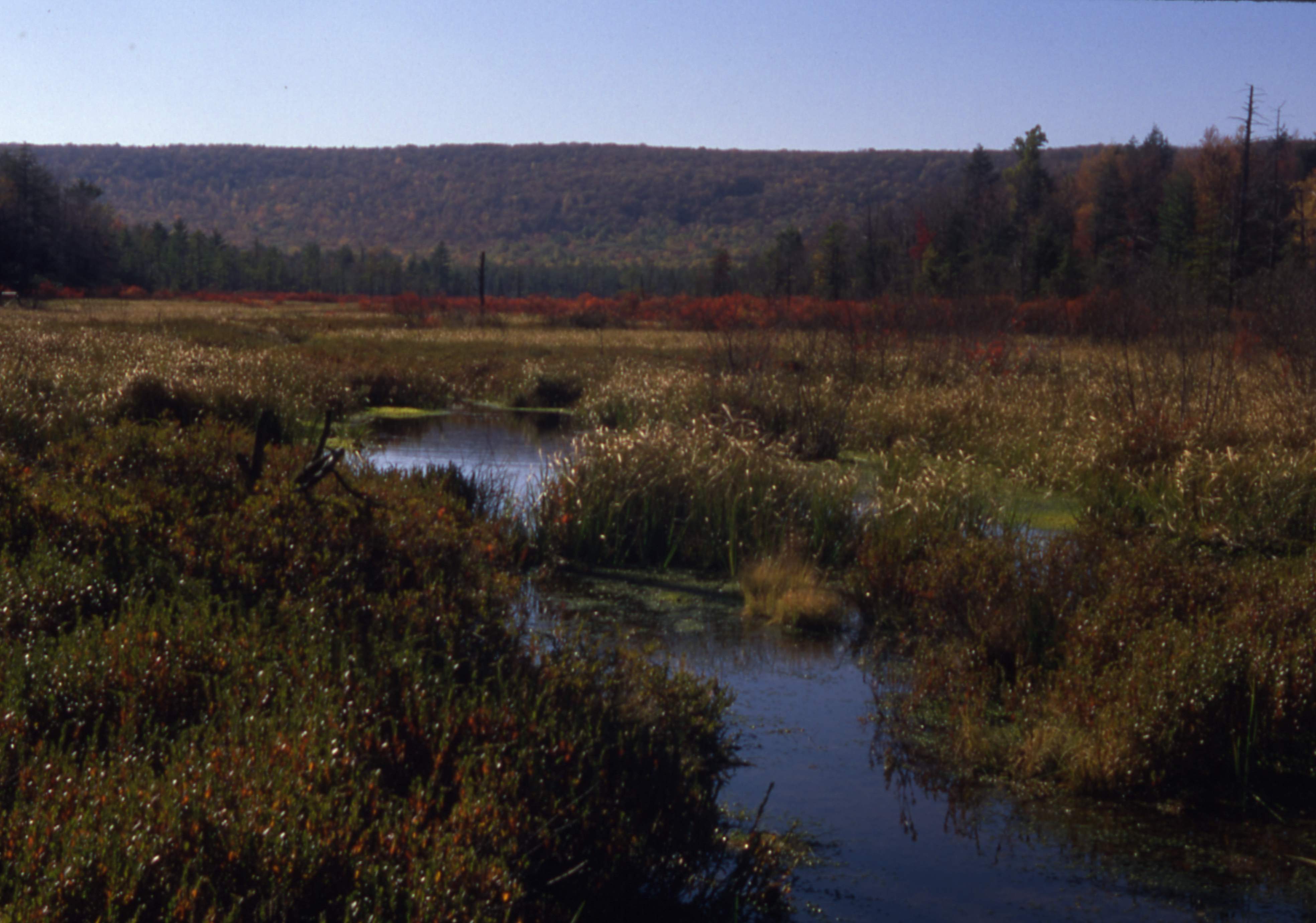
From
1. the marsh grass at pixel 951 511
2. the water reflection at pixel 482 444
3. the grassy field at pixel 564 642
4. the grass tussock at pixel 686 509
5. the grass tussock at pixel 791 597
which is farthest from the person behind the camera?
the water reflection at pixel 482 444

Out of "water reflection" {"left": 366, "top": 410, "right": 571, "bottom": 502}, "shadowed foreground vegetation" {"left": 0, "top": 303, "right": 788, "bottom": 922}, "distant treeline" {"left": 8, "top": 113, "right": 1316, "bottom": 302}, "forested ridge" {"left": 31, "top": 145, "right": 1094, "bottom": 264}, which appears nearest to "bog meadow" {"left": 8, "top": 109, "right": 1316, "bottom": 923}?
"shadowed foreground vegetation" {"left": 0, "top": 303, "right": 788, "bottom": 922}

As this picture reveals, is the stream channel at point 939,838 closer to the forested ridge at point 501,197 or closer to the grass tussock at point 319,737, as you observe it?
the grass tussock at point 319,737

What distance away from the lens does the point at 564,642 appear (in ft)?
A: 18.9

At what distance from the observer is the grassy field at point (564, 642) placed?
10.9 feet

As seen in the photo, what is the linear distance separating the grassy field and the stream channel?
10.4 inches

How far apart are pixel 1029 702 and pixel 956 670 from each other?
27.2 inches

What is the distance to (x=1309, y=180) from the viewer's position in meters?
56.8

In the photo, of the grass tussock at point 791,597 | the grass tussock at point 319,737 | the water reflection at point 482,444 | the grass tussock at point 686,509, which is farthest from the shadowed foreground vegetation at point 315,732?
the water reflection at point 482,444

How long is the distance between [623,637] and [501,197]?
181m

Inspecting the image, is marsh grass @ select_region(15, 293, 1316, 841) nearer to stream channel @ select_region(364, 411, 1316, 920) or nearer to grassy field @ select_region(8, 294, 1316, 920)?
grassy field @ select_region(8, 294, 1316, 920)

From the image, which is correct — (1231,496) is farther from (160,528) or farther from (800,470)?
(160,528)

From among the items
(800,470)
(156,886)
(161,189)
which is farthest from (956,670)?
(161,189)

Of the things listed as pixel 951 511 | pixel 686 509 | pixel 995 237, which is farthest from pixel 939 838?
pixel 995 237

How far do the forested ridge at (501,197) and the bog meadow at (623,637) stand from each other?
141742 mm
